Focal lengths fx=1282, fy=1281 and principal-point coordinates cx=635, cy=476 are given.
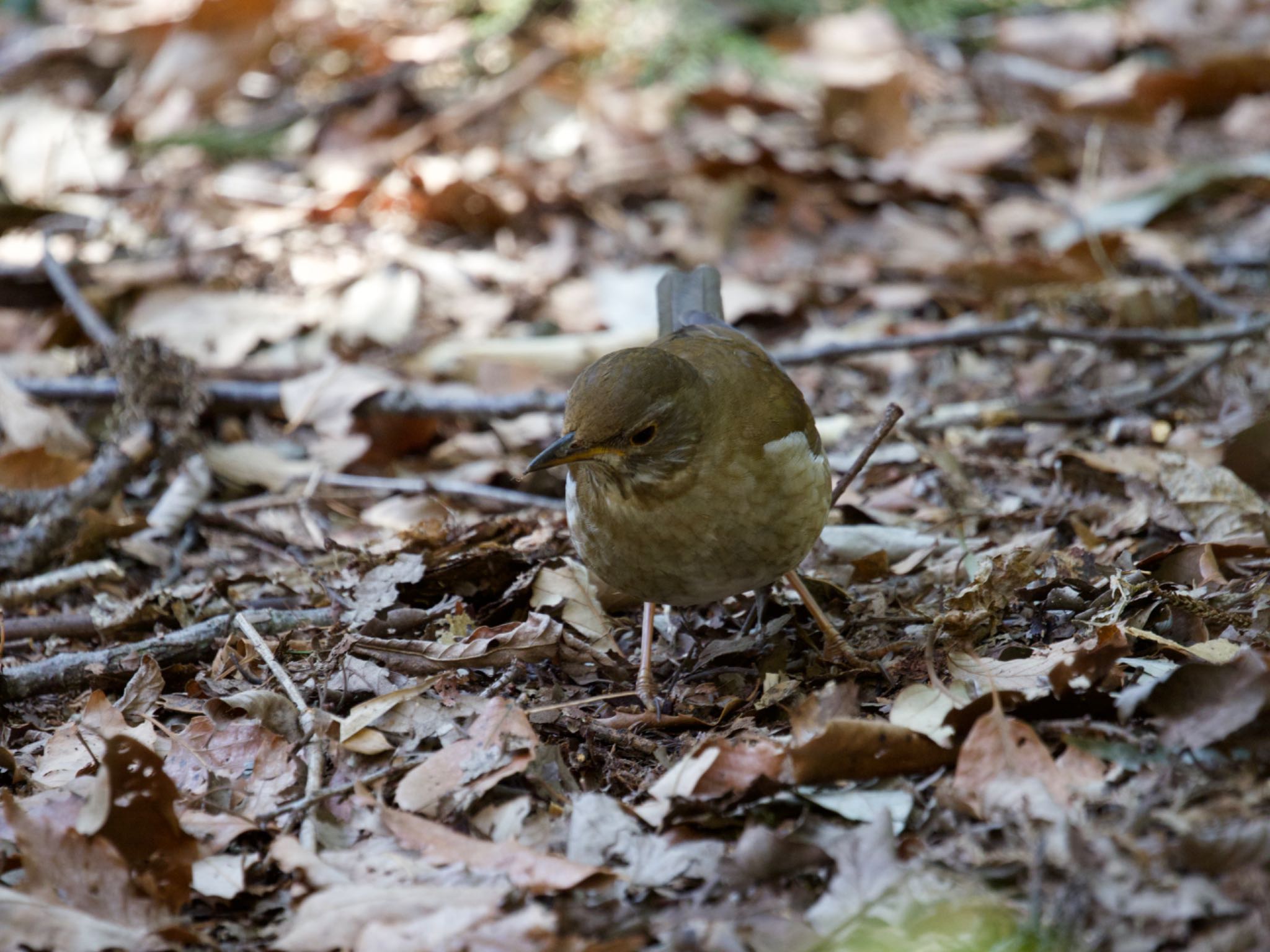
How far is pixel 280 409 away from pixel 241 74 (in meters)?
4.74

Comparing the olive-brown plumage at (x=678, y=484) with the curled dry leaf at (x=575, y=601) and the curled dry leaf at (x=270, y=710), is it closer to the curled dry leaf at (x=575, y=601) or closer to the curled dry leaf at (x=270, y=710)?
the curled dry leaf at (x=575, y=601)

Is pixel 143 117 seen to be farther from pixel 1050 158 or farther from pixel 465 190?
pixel 1050 158

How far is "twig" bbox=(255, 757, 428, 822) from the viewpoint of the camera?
3.52 meters

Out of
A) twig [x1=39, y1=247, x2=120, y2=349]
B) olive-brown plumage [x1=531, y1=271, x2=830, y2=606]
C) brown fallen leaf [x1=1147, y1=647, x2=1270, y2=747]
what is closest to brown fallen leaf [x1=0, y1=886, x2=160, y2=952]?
olive-brown plumage [x1=531, y1=271, x2=830, y2=606]

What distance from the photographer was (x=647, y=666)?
4574mm

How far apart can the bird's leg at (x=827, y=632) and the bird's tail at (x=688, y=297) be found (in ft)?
4.54

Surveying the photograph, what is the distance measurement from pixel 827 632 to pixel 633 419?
105 centimetres

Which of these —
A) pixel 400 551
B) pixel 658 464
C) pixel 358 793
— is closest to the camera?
pixel 358 793

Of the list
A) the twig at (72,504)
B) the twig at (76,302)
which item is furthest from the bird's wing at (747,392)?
the twig at (76,302)

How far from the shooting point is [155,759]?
3.36m

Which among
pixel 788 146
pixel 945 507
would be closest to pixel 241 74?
pixel 788 146

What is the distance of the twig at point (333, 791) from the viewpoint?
352 centimetres

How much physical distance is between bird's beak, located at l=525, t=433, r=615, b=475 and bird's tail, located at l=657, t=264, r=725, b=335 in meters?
1.58

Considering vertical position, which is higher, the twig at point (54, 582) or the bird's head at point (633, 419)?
the bird's head at point (633, 419)
